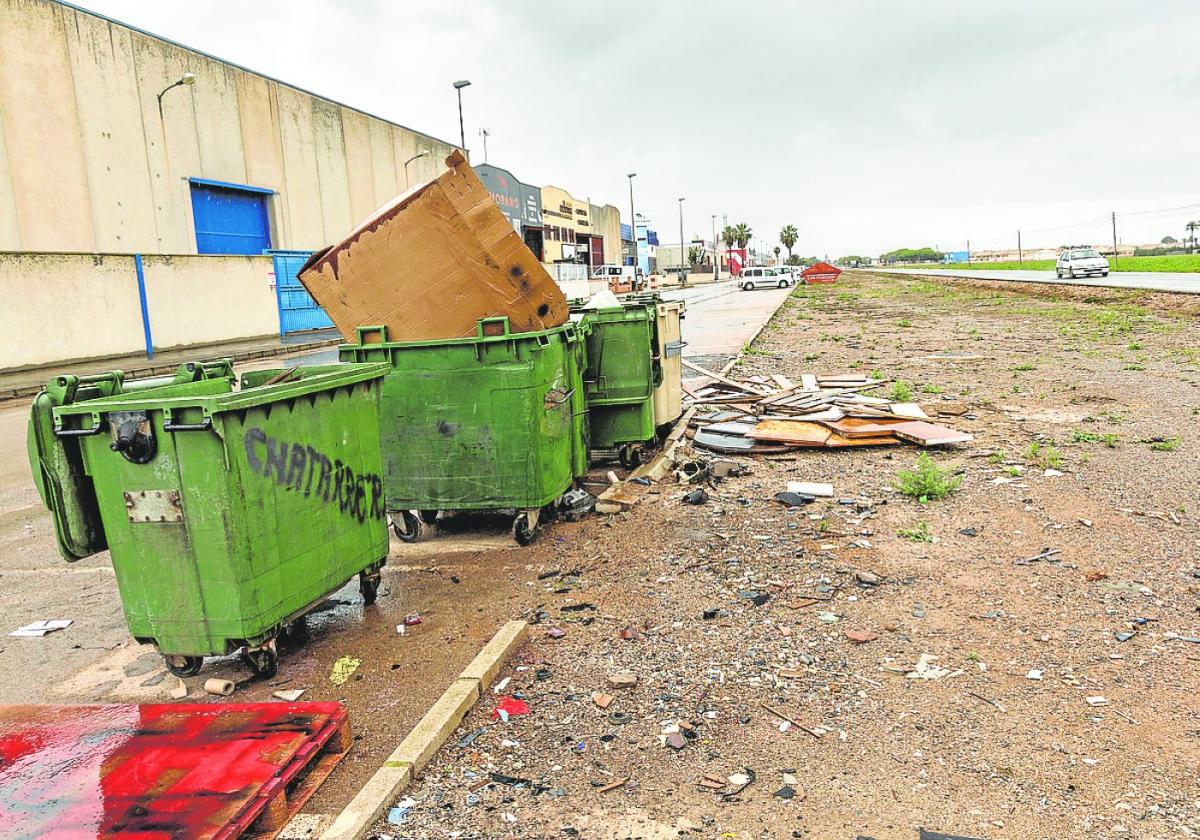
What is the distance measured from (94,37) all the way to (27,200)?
568cm

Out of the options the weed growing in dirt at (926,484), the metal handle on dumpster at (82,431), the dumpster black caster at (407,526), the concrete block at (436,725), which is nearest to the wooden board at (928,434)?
the weed growing in dirt at (926,484)

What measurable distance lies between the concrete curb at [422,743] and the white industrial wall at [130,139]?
23960mm

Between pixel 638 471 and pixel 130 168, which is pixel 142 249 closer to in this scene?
pixel 130 168

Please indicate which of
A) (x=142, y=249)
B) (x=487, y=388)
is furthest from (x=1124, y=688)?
(x=142, y=249)

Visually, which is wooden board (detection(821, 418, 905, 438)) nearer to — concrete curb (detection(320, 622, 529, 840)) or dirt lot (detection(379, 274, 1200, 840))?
dirt lot (detection(379, 274, 1200, 840))

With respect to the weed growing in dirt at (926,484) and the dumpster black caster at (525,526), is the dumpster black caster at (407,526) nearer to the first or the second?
the dumpster black caster at (525,526)

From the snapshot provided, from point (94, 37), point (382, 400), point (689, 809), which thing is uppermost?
point (94, 37)

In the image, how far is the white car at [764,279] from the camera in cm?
5548

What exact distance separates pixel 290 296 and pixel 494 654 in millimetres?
25415

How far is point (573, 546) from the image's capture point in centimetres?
531

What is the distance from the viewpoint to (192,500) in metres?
3.30

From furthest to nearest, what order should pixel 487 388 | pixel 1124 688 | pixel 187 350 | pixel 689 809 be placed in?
pixel 187 350 < pixel 487 388 < pixel 1124 688 < pixel 689 809

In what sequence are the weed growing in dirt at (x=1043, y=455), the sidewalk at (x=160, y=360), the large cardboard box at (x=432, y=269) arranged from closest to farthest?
1. the large cardboard box at (x=432, y=269)
2. the weed growing in dirt at (x=1043, y=455)
3. the sidewalk at (x=160, y=360)

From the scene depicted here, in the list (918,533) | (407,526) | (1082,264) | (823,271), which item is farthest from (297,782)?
(823,271)
